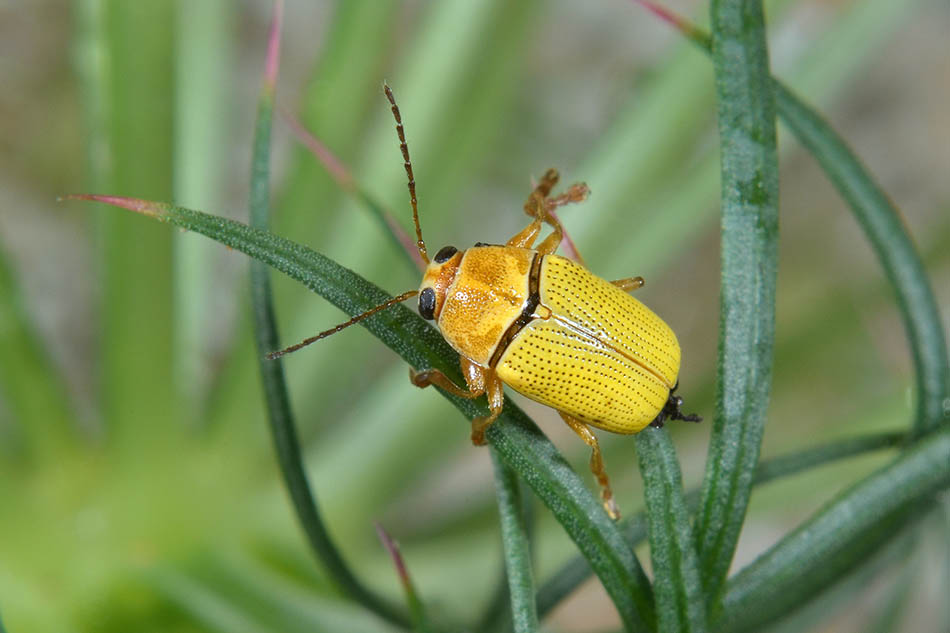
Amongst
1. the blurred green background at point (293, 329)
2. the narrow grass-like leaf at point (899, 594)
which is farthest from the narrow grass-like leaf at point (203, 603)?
the narrow grass-like leaf at point (899, 594)

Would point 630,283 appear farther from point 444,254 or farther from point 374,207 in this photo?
point 374,207

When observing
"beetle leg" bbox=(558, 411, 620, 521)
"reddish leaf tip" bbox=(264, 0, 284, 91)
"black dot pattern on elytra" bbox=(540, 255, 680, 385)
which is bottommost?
"beetle leg" bbox=(558, 411, 620, 521)

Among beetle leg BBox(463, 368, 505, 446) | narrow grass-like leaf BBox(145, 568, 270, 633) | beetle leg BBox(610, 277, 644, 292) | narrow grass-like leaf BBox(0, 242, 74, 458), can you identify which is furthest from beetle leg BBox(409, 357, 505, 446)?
narrow grass-like leaf BBox(0, 242, 74, 458)

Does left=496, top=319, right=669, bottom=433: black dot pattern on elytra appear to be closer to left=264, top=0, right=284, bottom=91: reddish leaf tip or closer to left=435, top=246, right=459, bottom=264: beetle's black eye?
left=435, top=246, right=459, bottom=264: beetle's black eye

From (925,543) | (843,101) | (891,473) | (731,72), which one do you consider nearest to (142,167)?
(731,72)

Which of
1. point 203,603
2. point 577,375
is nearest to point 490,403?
point 577,375

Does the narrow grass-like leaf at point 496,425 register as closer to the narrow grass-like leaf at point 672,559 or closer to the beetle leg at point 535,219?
the narrow grass-like leaf at point 672,559

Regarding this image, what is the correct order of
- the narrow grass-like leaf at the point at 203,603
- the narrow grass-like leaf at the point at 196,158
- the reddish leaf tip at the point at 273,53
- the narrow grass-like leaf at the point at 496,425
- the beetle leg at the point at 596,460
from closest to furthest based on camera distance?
the narrow grass-like leaf at the point at 496,425 → the reddish leaf tip at the point at 273,53 → the beetle leg at the point at 596,460 → the narrow grass-like leaf at the point at 203,603 → the narrow grass-like leaf at the point at 196,158
